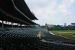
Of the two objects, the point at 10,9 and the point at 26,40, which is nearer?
the point at 26,40

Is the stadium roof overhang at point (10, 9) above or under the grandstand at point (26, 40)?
above

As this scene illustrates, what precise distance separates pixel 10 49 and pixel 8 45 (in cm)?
25

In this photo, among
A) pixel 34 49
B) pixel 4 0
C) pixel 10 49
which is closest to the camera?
pixel 10 49

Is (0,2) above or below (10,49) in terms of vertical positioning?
above

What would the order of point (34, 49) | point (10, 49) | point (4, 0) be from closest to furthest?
point (10, 49) → point (34, 49) → point (4, 0)

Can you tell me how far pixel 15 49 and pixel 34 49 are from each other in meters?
1.21

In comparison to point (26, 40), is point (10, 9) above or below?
above

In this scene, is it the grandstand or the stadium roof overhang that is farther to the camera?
the stadium roof overhang

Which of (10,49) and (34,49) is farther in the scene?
(34,49)

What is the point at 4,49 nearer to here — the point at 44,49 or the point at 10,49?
the point at 10,49

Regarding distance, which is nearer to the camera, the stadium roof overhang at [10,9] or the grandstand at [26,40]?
the grandstand at [26,40]

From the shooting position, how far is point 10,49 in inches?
457

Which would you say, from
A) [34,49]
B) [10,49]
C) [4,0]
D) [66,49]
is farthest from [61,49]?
[4,0]

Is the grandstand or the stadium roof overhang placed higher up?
the stadium roof overhang
